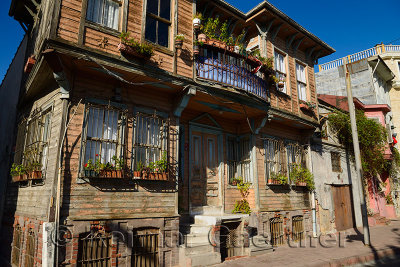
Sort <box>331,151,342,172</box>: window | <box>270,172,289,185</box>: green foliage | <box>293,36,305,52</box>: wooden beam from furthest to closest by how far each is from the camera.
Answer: <box>331,151,342,172</box>: window
<box>293,36,305,52</box>: wooden beam
<box>270,172,289,185</box>: green foliage

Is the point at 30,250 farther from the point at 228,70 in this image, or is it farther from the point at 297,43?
the point at 297,43

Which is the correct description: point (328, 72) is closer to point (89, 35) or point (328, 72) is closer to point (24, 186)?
point (89, 35)

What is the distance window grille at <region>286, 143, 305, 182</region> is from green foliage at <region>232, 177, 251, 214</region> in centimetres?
252

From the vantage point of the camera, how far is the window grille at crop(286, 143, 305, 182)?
12.3 metres

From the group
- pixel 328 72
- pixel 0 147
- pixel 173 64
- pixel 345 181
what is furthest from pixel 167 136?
pixel 328 72

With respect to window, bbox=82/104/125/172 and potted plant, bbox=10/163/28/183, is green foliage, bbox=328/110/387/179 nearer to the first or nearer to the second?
window, bbox=82/104/125/172

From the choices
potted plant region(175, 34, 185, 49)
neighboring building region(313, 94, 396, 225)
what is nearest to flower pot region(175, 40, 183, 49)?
potted plant region(175, 34, 185, 49)

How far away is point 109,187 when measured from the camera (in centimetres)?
693

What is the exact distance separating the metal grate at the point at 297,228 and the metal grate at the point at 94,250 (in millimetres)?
7950

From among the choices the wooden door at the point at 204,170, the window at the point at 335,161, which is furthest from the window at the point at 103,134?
the window at the point at 335,161

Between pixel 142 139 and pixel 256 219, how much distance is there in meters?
5.31

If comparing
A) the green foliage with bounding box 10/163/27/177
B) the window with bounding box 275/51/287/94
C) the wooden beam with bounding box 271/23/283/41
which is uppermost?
the wooden beam with bounding box 271/23/283/41

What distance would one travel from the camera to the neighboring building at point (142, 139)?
6.59 meters

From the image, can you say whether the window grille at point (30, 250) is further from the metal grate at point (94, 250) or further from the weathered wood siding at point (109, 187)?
the weathered wood siding at point (109, 187)
